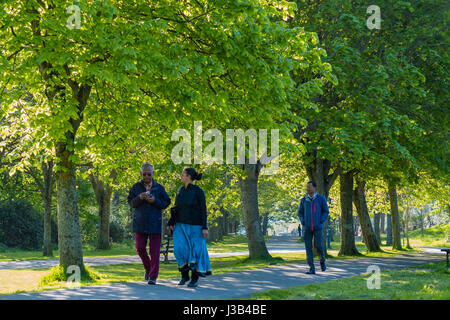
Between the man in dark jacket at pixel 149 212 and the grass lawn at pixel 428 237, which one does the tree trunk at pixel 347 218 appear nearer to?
the man in dark jacket at pixel 149 212

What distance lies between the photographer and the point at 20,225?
132ft

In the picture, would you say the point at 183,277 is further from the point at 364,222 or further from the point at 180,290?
the point at 364,222

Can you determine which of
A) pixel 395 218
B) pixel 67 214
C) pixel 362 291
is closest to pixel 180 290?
pixel 362 291

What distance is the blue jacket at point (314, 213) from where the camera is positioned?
13.1 meters

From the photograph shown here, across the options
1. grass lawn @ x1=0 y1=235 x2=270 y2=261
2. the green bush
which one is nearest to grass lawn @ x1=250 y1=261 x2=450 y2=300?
grass lawn @ x1=0 y1=235 x2=270 y2=261

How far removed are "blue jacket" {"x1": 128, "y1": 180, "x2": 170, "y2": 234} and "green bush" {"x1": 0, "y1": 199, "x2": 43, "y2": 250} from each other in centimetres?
3226

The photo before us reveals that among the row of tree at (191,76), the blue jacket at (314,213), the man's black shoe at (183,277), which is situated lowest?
the man's black shoe at (183,277)

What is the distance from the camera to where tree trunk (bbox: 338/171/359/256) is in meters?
27.4

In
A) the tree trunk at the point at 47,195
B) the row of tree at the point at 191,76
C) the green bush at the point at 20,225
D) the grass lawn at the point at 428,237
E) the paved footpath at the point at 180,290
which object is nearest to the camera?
the paved footpath at the point at 180,290

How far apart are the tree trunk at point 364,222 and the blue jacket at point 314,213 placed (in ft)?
62.3

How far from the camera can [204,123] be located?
14492 mm

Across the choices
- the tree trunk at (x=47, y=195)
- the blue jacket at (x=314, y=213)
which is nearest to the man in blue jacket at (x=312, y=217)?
the blue jacket at (x=314, y=213)

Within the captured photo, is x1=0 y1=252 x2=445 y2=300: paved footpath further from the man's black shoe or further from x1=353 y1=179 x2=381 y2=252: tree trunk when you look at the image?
x1=353 y1=179 x2=381 y2=252: tree trunk

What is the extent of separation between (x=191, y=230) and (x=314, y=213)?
4.50m
